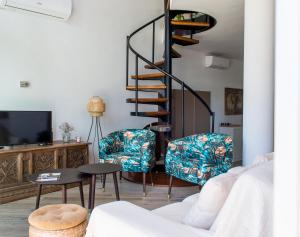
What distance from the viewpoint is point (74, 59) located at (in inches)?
201

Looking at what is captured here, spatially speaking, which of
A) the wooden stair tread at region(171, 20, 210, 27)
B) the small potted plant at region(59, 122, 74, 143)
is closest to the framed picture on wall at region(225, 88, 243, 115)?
the wooden stair tread at region(171, 20, 210, 27)

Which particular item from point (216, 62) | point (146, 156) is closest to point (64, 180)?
point (146, 156)

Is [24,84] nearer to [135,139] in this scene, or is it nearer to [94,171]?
[135,139]

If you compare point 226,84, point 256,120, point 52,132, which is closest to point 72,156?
point 52,132

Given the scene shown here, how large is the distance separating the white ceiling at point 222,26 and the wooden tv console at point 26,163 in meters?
2.88

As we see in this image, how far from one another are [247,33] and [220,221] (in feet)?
11.2

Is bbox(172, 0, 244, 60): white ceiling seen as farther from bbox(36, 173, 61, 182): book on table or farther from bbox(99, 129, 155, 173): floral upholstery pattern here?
bbox(36, 173, 61, 182): book on table

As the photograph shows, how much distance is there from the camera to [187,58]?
7160mm

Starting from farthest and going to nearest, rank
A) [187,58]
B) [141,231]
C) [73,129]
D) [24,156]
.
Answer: [187,58] → [73,129] → [24,156] → [141,231]

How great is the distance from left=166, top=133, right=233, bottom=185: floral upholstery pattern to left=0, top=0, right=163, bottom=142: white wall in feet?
6.50

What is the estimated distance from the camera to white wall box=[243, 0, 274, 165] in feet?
13.0

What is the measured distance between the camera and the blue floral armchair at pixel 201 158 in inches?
148

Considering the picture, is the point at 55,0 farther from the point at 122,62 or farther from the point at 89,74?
the point at 122,62

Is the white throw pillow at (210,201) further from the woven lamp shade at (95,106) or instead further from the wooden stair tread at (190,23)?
the wooden stair tread at (190,23)
